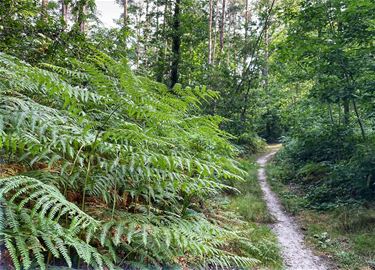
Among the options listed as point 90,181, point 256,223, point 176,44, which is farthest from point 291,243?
point 176,44

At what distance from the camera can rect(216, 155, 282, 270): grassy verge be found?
4.07 metres

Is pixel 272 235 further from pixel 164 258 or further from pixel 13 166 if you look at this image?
pixel 13 166

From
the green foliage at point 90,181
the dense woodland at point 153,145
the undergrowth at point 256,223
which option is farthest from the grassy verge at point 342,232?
the green foliage at point 90,181

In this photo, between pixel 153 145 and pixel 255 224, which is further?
pixel 255 224

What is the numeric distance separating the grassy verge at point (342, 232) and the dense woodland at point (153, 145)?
46mm

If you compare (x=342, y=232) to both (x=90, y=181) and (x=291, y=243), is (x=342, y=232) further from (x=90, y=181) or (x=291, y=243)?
(x=90, y=181)

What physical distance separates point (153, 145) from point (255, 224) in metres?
3.57

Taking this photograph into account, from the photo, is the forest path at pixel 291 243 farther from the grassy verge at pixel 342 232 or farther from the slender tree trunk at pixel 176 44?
the slender tree trunk at pixel 176 44

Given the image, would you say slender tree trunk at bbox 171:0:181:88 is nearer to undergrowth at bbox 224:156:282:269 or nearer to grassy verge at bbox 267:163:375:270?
undergrowth at bbox 224:156:282:269

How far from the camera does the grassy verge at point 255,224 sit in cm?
407

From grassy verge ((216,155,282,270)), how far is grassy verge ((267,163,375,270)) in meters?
0.86

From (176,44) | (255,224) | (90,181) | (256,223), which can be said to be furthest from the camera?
(176,44)

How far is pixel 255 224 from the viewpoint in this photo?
232 inches

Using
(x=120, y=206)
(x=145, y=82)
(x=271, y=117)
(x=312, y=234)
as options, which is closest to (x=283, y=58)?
(x=312, y=234)
